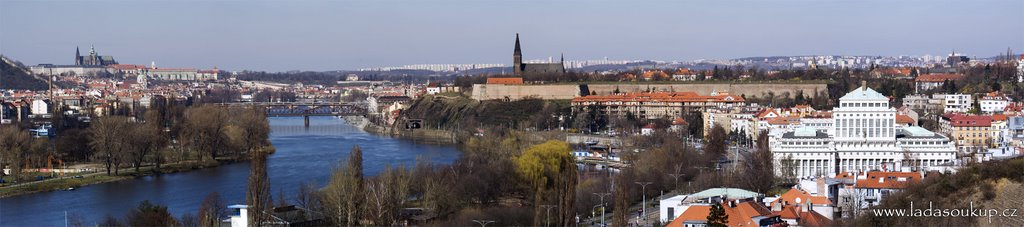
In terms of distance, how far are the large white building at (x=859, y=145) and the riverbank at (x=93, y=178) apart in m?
8.85

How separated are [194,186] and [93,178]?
6.43 ft

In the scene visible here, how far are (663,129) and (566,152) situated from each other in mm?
9510

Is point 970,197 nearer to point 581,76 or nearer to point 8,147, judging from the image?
point 8,147

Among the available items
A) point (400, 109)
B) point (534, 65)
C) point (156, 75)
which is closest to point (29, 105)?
point (400, 109)

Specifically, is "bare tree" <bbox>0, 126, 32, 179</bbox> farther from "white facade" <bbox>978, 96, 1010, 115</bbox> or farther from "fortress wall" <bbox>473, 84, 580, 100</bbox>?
"fortress wall" <bbox>473, 84, 580, 100</bbox>

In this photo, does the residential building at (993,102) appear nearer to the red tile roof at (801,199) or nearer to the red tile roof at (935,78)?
the red tile roof at (935,78)

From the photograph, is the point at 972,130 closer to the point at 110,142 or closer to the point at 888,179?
the point at 888,179

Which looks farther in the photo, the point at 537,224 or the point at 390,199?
the point at 390,199

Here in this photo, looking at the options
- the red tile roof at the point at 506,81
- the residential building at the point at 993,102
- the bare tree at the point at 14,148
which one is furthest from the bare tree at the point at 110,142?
the red tile roof at the point at 506,81

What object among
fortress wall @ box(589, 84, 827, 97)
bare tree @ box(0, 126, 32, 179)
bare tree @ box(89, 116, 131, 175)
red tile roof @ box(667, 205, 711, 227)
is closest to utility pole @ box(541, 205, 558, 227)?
red tile roof @ box(667, 205, 711, 227)

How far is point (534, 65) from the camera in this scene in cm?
4391

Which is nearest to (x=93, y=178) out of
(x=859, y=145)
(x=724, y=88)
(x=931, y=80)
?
(x=859, y=145)

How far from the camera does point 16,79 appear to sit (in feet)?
188

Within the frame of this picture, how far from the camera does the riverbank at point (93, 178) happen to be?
17.1 metres
